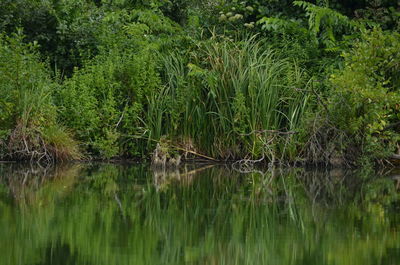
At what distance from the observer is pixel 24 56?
12.3 metres

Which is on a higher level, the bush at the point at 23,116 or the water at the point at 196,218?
the bush at the point at 23,116

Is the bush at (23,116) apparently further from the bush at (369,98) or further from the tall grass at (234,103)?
the bush at (369,98)

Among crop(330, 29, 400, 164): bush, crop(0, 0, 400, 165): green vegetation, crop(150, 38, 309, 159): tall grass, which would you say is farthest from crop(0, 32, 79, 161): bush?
crop(330, 29, 400, 164): bush

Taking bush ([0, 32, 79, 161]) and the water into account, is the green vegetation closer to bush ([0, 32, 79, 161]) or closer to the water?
bush ([0, 32, 79, 161])

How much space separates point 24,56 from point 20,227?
5858 mm

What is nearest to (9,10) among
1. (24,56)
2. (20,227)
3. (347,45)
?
(24,56)

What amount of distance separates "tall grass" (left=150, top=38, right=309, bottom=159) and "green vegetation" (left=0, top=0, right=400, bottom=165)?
23 millimetres

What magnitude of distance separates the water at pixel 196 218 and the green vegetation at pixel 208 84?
3.38 ft

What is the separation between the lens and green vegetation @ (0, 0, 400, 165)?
1209cm

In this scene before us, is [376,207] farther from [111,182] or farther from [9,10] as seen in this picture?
[9,10]

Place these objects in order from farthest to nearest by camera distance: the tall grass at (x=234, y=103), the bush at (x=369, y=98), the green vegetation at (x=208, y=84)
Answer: the tall grass at (x=234, y=103)
the green vegetation at (x=208, y=84)
the bush at (x=369, y=98)

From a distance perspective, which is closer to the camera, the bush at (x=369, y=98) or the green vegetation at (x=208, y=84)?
the bush at (x=369, y=98)

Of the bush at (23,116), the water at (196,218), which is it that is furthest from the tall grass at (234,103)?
the bush at (23,116)

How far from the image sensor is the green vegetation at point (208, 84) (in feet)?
39.7
